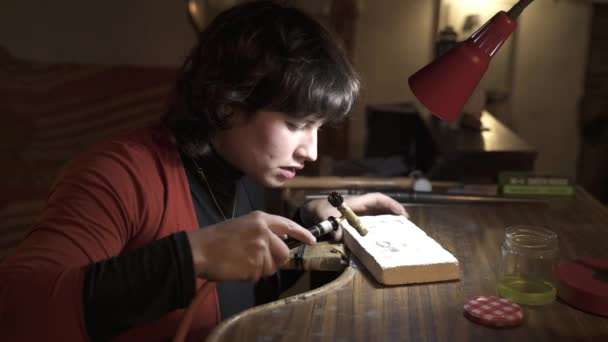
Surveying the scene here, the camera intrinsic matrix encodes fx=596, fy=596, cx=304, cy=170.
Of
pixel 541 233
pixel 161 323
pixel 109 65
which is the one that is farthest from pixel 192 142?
pixel 109 65

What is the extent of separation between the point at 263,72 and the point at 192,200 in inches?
11.2

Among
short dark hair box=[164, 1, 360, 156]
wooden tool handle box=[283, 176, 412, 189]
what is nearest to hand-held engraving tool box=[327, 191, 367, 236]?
short dark hair box=[164, 1, 360, 156]

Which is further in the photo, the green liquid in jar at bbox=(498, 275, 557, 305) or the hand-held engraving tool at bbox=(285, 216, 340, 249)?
the hand-held engraving tool at bbox=(285, 216, 340, 249)

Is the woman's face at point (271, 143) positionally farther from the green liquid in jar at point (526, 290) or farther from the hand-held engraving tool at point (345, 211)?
the green liquid in jar at point (526, 290)

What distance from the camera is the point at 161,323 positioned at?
1.05 m

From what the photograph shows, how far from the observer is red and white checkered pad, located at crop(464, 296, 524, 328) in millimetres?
884

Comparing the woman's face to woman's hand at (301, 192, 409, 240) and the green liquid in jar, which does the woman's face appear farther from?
the green liquid in jar

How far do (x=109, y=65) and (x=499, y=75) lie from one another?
8.57ft

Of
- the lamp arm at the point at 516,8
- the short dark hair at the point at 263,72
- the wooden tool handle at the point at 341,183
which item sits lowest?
the wooden tool handle at the point at 341,183

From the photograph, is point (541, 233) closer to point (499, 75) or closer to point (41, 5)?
point (41, 5)

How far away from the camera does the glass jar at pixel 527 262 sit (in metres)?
1.01

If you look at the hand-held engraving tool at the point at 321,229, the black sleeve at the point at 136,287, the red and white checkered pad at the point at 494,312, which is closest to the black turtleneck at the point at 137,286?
the black sleeve at the point at 136,287

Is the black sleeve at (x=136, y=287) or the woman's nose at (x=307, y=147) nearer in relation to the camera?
the black sleeve at (x=136, y=287)

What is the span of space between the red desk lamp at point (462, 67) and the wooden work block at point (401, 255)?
0.25 m
